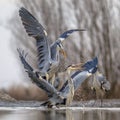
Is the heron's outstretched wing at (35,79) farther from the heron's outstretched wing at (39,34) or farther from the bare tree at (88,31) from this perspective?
the bare tree at (88,31)

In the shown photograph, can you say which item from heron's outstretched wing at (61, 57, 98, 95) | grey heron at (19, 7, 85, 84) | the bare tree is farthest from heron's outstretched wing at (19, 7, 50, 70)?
the bare tree

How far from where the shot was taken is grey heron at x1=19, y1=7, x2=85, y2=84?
40.8 feet

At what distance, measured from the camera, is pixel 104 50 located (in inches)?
1001

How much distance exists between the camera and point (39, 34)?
1290 cm

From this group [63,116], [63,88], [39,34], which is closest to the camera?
[63,116]

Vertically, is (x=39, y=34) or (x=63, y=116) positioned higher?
(x=39, y=34)

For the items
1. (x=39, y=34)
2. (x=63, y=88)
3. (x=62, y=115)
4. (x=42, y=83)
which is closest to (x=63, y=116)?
(x=62, y=115)

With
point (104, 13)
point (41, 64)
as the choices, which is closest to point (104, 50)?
point (104, 13)

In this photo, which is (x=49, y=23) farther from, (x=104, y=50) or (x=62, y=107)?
(x=62, y=107)

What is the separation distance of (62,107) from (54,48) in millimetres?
1394

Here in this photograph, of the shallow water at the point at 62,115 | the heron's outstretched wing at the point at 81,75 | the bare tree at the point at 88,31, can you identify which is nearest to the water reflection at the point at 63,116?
the shallow water at the point at 62,115

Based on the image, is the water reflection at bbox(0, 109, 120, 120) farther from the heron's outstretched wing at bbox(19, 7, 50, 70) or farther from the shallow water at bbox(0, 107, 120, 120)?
the heron's outstretched wing at bbox(19, 7, 50, 70)

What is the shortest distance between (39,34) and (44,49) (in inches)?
17.0

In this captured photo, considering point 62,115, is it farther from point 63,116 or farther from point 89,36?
point 89,36
